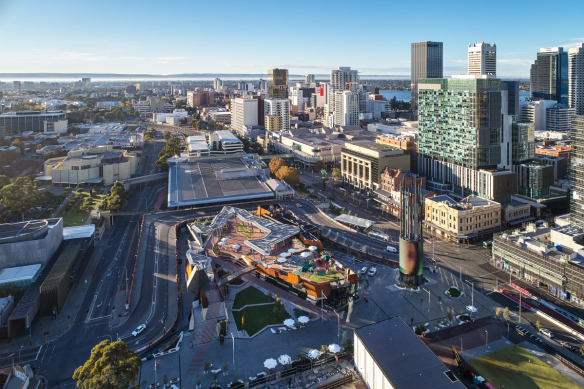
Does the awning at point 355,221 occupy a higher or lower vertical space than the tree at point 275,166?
lower

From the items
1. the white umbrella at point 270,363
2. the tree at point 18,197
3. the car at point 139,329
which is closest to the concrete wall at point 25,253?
the car at point 139,329

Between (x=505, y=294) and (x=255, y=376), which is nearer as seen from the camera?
(x=255, y=376)

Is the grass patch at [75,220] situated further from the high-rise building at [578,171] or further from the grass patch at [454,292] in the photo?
the high-rise building at [578,171]

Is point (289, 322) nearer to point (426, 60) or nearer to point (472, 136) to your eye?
point (472, 136)

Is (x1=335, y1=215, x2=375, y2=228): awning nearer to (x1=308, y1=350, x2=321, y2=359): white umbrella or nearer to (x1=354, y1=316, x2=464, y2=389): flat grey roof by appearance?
(x1=354, y1=316, x2=464, y2=389): flat grey roof

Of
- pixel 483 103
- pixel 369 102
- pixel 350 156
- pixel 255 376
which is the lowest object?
pixel 255 376

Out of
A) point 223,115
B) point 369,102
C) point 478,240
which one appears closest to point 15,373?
point 478,240

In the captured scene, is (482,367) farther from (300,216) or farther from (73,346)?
(300,216)
